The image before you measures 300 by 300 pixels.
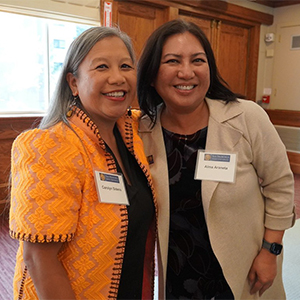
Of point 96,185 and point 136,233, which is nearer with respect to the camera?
point 96,185

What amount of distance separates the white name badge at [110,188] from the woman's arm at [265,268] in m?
0.65

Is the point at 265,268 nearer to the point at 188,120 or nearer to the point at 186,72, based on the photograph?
the point at 188,120

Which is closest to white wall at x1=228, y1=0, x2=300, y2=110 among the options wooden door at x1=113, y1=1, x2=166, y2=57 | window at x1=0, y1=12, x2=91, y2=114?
wooden door at x1=113, y1=1, x2=166, y2=57

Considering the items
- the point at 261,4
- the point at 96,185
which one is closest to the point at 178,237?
the point at 96,185

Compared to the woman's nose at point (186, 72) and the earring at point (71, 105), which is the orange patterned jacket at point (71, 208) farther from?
the woman's nose at point (186, 72)

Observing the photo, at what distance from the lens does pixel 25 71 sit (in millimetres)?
4004

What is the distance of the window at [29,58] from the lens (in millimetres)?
3826

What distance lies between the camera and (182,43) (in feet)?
4.34

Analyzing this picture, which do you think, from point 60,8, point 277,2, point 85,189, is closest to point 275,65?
point 277,2

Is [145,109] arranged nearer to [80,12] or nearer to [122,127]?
[122,127]

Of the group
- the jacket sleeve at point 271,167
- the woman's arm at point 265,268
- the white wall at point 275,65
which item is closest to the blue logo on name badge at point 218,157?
the jacket sleeve at point 271,167

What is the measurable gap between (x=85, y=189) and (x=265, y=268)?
830 millimetres

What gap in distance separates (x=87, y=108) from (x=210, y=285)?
0.87 meters

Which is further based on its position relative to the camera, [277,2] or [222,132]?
[277,2]
